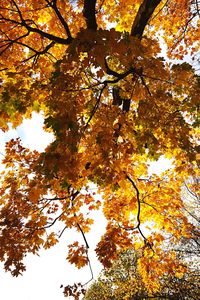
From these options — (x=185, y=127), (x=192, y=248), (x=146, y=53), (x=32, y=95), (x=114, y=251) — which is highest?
(x=192, y=248)

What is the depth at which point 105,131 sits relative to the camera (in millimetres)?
5605

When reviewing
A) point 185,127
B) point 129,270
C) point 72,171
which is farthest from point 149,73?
point 129,270

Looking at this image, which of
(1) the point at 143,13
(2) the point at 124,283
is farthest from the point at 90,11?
(2) the point at 124,283

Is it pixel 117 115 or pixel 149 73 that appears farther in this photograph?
pixel 117 115

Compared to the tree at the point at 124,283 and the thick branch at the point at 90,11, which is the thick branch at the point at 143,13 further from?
the tree at the point at 124,283

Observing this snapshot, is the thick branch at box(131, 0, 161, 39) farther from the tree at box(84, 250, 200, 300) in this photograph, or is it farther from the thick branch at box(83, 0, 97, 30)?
the tree at box(84, 250, 200, 300)

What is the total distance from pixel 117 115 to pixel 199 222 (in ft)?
50.5

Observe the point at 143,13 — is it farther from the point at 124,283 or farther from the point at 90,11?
the point at 124,283

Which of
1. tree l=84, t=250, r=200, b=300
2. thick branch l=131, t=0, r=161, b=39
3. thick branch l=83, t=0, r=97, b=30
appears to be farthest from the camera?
tree l=84, t=250, r=200, b=300

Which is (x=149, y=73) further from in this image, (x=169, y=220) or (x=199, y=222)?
(x=199, y=222)

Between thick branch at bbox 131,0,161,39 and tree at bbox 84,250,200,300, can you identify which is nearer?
thick branch at bbox 131,0,161,39

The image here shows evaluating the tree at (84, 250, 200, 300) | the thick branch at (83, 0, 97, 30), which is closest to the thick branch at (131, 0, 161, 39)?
the thick branch at (83, 0, 97, 30)

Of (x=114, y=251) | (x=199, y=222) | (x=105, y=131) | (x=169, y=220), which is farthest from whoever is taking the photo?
(x=199, y=222)

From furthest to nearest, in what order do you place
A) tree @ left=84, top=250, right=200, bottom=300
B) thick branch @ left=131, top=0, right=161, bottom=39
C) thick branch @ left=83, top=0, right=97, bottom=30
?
tree @ left=84, top=250, right=200, bottom=300 → thick branch @ left=131, top=0, right=161, bottom=39 → thick branch @ left=83, top=0, right=97, bottom=30
